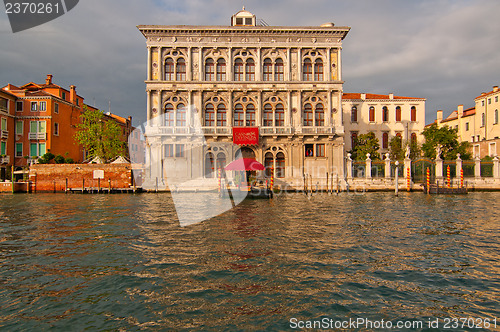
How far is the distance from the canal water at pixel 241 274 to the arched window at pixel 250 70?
2010cm

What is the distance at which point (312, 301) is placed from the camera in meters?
5.04

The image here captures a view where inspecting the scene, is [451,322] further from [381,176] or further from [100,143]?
[100,143]

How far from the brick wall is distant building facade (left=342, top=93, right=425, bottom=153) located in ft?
81.3

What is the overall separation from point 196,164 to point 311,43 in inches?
604

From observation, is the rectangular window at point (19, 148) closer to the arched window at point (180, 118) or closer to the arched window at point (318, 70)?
the arched window at point (180, 118)

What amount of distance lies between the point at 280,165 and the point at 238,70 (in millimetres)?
9642

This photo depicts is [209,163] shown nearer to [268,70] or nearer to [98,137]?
[268,70]

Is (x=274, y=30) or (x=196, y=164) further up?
(x=274, y=30)

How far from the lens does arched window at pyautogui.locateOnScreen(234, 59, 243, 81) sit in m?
28.6

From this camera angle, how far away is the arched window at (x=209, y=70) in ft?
93.1

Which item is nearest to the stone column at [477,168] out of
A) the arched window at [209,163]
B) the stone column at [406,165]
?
the stone column at [406,165]

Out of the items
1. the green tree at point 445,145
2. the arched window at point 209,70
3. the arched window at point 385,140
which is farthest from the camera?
the arched window at point 385,140

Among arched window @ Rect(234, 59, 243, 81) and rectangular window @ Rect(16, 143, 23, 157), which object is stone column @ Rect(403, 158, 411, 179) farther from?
rectangular window @ Rect(16, 143, 23, 157)

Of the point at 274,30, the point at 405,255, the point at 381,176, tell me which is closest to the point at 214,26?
the point at 274,30
